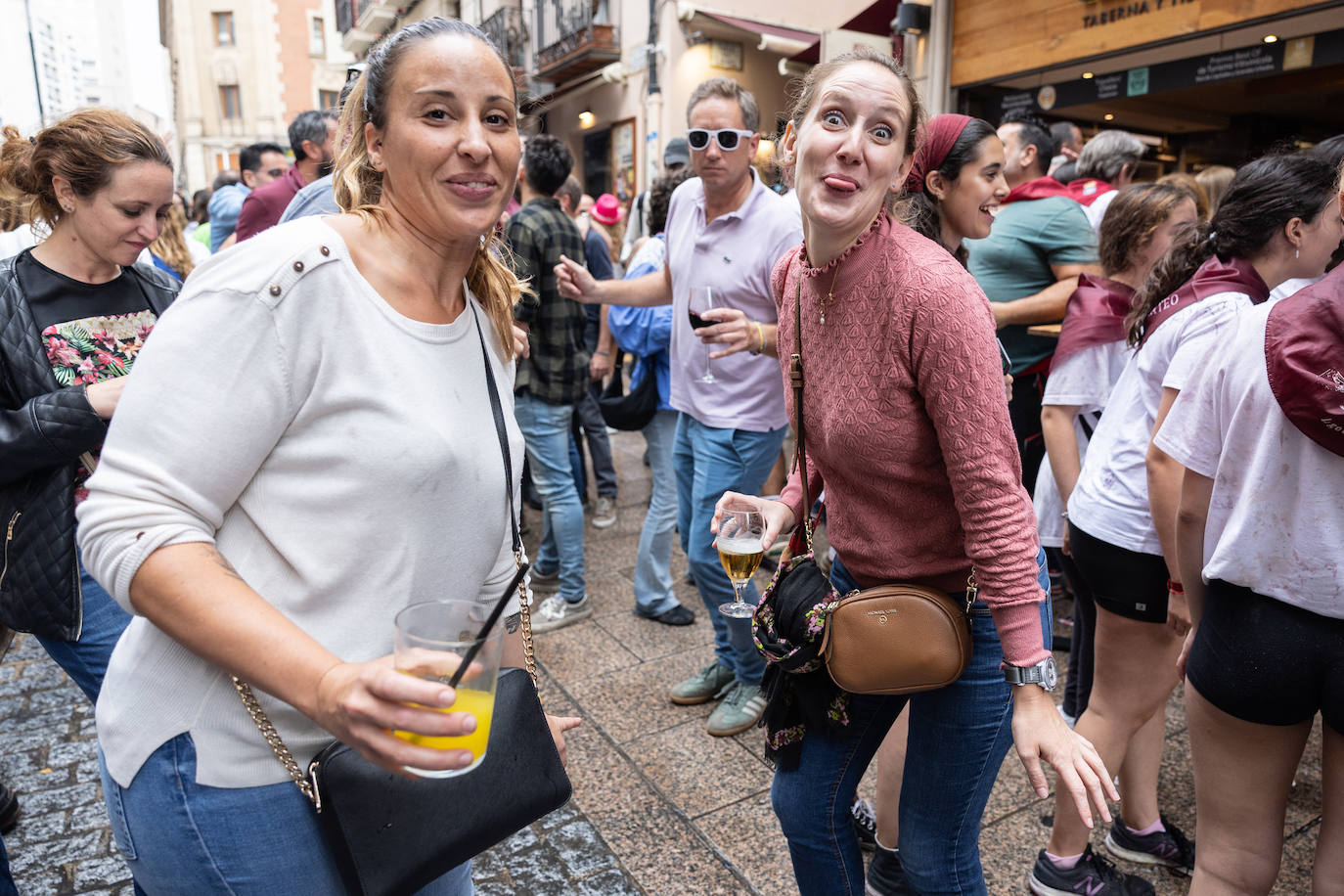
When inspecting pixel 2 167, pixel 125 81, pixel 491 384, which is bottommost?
pixel 491 384

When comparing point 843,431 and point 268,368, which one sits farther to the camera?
point 843,431

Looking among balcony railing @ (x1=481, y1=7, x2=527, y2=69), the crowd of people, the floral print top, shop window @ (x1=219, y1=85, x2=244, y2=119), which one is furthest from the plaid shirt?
shop window @ (x1=219, y1=85, x2=244, y2=119)

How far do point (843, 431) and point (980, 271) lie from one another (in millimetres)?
2769

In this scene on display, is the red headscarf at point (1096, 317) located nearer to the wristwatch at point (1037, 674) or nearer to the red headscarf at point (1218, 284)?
the red headscarf at point (1218, 284)

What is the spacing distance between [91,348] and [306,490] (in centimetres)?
166

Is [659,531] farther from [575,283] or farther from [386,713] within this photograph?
[386,713]

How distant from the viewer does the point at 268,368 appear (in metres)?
1.17

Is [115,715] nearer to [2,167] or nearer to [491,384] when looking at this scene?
[491,384]

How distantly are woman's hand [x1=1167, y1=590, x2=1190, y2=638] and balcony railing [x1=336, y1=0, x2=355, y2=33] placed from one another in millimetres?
35725

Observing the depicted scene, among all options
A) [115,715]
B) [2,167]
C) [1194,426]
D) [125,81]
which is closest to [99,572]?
[115,715]

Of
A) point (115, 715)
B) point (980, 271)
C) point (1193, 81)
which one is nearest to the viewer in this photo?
point (115, 715)

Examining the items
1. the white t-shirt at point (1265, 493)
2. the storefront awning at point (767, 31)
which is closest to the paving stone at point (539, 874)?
the white t-shirt at point (1265, 493)

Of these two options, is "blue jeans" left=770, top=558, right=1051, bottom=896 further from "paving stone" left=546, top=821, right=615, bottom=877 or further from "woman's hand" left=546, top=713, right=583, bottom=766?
"paving stone" left=546, top=821, right=615, bottom=877

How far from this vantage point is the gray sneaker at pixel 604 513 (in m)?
6.17
